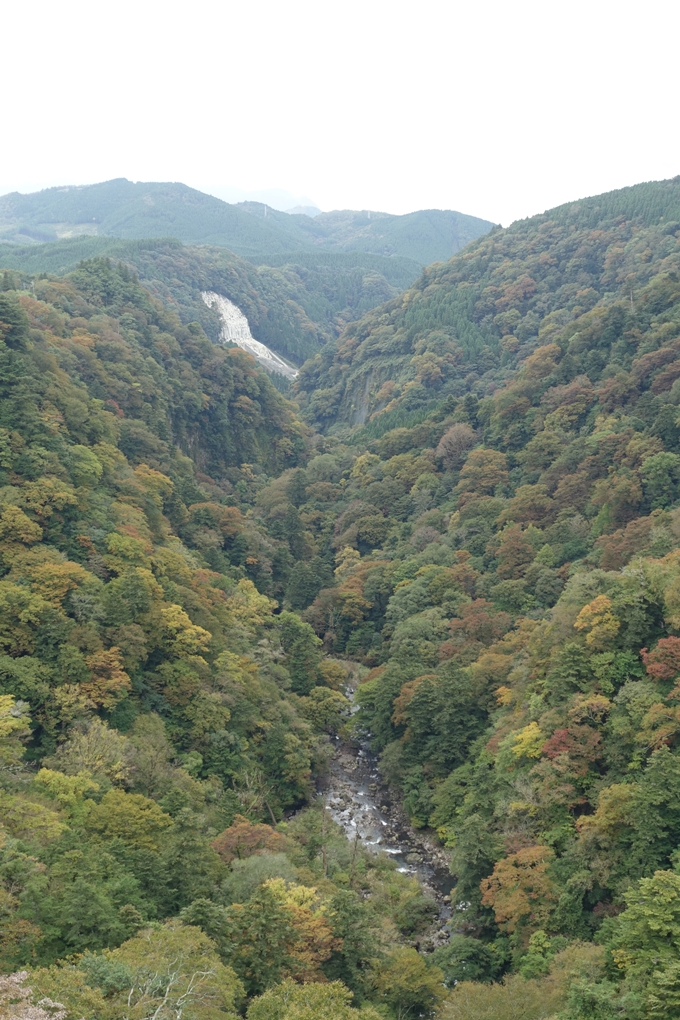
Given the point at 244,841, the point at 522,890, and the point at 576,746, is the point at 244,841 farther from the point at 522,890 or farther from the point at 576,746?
the point at 576,746

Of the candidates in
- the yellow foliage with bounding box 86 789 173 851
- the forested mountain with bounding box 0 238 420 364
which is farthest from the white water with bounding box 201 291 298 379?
the yellow foliage with bounding box 86 789 173 851

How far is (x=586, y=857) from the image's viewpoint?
27.8m

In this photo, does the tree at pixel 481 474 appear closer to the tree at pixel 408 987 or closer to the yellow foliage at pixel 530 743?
the yellow foliage at pixel 530 743

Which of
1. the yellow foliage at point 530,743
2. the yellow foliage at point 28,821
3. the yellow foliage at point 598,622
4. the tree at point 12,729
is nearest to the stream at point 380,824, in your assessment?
the yellow foliage at point 530,743

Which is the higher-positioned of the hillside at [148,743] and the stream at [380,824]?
the hillside at [148,743]

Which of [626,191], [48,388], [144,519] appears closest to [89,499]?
[144,519]

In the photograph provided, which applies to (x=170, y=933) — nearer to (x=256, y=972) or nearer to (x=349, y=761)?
(x=256, y=972)

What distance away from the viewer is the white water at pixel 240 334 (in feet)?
522

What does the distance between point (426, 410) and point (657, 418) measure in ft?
133

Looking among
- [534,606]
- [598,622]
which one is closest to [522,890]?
[598,622]

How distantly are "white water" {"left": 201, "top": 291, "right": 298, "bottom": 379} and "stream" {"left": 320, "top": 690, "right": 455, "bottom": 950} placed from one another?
12025 cm

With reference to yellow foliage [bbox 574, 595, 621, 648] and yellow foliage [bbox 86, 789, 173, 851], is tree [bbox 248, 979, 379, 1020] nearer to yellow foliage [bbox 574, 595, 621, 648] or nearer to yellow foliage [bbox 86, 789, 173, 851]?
yellow foliage [bbox 86, 789, 173, 851]

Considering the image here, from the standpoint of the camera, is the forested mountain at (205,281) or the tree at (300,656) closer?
the tree at (300,656)

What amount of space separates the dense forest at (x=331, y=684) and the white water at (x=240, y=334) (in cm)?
7223
